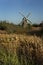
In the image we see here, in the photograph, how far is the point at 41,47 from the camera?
67.2ft

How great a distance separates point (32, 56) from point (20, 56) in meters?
0.94

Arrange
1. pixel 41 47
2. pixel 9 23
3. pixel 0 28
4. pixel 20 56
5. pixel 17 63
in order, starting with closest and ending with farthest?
pixel 17 63
pixel 20 56
pixel 41 47
pixel 0 28
pixel 9 23

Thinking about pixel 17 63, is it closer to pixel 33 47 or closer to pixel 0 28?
pixel 33 47

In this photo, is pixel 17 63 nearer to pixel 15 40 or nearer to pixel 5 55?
pixel 5 55

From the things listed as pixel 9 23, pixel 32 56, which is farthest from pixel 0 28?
pixel 32 56

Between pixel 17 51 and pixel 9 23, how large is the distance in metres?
22.3

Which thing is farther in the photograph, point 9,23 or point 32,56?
point 9,23

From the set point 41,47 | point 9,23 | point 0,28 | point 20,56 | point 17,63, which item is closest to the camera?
point 17,63

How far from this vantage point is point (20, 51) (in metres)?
19.6

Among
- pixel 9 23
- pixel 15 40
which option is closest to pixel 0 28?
pixel 9 23

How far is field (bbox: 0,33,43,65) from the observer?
17812 mm

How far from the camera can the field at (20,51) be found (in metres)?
17.8

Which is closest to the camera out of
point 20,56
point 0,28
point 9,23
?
point 20,56

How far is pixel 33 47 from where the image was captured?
20469mm
